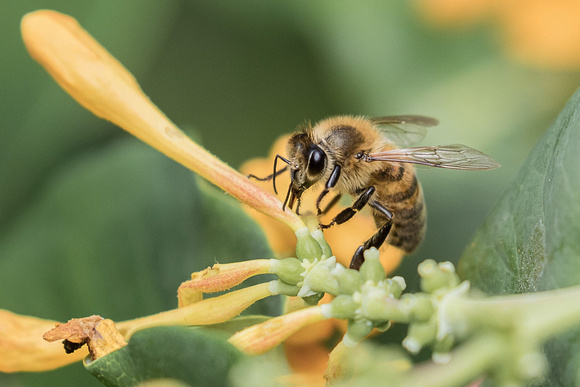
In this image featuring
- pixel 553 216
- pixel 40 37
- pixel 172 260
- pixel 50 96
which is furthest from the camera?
pixel 50 96

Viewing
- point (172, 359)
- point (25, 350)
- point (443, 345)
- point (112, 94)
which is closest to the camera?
point (443, 345)

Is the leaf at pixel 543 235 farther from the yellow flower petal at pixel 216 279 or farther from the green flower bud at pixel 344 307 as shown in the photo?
the yellow flower petal at pixel 216 279

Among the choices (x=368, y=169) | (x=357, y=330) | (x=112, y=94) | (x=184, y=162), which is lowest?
(x=357, y=330)

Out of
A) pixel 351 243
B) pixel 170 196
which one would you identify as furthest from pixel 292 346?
pixel 170 196

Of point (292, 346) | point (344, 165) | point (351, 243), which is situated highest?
point (344, 165)

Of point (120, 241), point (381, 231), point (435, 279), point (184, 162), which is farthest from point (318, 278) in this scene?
point (120, 241)

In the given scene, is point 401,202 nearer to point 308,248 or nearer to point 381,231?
point 381,231

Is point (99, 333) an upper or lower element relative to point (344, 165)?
lower

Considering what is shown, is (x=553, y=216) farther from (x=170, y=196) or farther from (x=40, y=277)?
(x=40, y=277)
